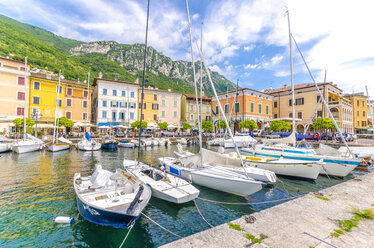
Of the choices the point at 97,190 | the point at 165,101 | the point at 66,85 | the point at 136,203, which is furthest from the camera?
the point at 165,101

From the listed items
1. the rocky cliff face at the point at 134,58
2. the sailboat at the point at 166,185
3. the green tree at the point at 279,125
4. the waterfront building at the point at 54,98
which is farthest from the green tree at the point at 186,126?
the rocky cliff face at the point at 134,58

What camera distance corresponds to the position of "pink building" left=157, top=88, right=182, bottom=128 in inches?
1834

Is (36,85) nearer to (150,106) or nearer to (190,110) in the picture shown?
(150,106)

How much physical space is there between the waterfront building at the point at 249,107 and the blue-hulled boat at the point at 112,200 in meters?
38.6

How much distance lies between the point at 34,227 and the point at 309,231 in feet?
27.0

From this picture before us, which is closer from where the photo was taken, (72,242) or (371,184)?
(72,242)

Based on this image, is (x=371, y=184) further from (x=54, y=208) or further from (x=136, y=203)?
(x=54, y=208)

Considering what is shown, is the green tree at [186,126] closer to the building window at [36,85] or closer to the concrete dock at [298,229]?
the building window at [36,85]

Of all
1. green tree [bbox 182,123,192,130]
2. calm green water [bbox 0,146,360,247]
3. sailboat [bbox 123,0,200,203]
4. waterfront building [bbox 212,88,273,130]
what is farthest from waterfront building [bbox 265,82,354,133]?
sailboat [bbox 123,0,200,203]

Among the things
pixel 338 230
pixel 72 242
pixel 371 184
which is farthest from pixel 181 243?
pixel 371 184

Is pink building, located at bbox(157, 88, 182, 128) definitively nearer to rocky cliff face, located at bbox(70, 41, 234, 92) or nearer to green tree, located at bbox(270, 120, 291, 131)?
green tree, located at bbox(270, 120, 291, 131)

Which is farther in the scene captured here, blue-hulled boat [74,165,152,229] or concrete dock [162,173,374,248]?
blue-hulled boat [74,165,152,229]

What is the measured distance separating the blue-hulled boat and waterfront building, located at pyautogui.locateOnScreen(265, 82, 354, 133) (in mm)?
42529

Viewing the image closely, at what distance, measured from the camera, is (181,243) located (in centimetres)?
338
